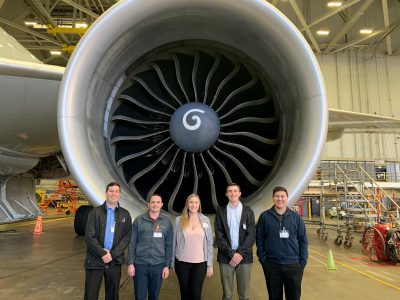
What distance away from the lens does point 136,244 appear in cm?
238

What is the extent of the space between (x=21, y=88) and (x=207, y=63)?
2287mm

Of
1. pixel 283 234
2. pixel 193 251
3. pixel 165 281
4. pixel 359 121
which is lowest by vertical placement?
pixel 165 281

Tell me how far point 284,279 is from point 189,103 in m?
1.57

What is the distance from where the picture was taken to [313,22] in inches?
628

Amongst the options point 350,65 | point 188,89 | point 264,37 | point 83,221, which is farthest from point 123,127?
point 350,65

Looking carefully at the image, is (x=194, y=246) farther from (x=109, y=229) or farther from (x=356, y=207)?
(x=356, y=207)

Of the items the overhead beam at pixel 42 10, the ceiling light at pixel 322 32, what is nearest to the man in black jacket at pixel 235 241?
the overhead beam at pixel 42 10

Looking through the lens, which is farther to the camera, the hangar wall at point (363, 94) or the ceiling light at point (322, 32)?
the hangar wall at point (363, 94)

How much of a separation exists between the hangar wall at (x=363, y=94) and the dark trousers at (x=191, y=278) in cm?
1802

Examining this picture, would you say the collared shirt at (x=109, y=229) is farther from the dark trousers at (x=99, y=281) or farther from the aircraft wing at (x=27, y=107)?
the aircraft wing at (x=27, y=107)

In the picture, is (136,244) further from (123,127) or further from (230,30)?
(230,30)

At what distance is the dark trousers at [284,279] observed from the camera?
2277 millimetres

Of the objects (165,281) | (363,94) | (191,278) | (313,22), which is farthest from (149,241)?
(363,94)

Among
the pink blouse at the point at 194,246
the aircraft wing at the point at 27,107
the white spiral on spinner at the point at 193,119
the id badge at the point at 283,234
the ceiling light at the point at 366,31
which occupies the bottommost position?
the pink blouse at the point at 194,246
